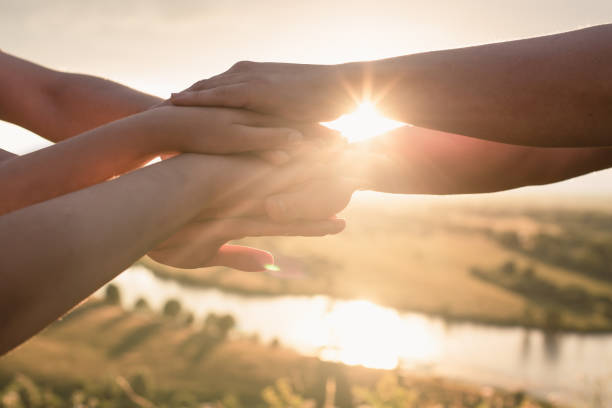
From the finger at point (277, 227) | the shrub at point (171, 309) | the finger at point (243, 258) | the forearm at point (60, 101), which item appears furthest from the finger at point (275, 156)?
the shrub at point (171, 309)

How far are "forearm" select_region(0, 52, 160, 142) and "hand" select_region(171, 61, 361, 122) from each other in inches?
19.9

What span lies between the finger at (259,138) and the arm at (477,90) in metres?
0.10

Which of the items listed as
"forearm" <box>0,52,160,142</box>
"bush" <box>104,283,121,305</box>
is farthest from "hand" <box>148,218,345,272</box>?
"bush" <box>104,283,121,305</box>

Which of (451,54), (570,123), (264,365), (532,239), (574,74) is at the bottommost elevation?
(264,365)

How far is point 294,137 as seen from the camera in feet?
6.82

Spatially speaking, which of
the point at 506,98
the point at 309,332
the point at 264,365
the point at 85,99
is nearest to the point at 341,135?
the point at 506,98

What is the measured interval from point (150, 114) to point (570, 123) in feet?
5.25

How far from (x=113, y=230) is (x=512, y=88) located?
1.41 meters

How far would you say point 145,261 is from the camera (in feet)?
201

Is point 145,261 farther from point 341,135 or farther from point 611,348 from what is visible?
point 341,135

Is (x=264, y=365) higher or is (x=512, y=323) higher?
(x=512, y=323)

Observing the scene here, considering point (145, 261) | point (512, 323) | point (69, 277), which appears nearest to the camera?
point (69, 277)

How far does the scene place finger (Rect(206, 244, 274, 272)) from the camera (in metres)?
2.07

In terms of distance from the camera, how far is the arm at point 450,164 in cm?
241
